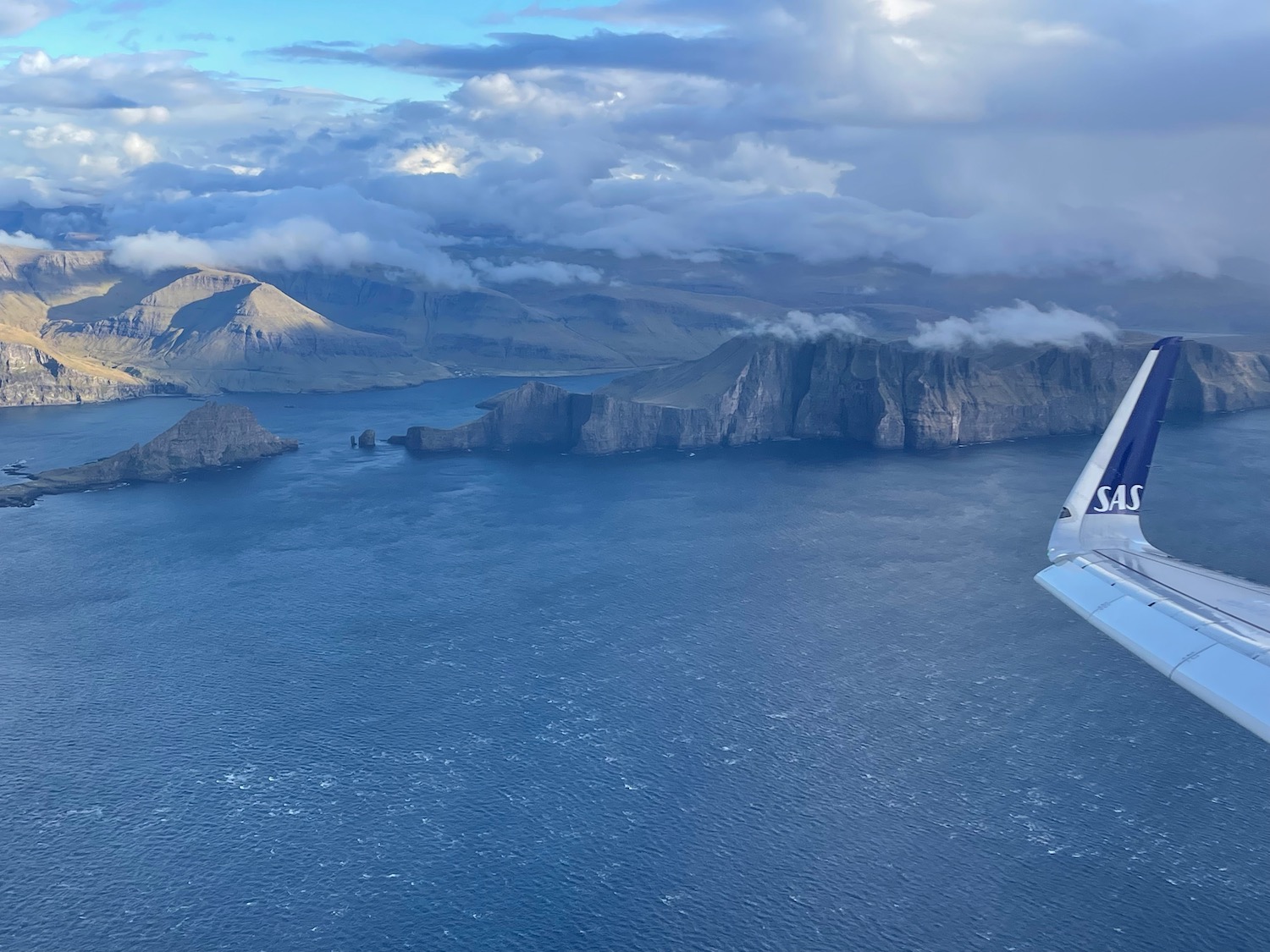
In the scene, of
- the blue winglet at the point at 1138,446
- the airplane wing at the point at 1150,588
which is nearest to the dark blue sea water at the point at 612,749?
the airplane wing at the point at 1150,588

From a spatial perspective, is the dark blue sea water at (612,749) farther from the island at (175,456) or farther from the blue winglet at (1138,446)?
the island at (175,456)

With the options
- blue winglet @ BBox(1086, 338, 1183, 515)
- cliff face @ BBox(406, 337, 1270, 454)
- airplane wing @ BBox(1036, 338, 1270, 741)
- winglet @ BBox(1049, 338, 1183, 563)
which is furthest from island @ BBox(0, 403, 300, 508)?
blue winglet @ BBox(1086, 338, 1183, 515)

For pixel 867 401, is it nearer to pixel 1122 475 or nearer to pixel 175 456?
pixel 175 456

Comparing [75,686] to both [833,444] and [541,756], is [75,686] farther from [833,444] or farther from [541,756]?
[833,444]

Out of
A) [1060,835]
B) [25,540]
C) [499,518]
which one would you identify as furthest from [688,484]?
[1060,835]

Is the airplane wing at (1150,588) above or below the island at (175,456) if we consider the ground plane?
above

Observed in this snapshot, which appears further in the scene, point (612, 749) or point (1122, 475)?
point (612, 749)

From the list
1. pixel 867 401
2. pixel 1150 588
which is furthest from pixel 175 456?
pixel 1150 588
